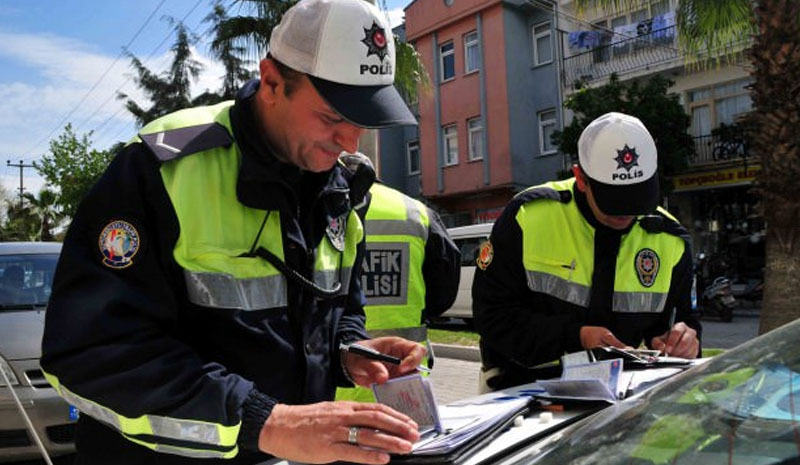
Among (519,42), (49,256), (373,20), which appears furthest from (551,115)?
(373,20)

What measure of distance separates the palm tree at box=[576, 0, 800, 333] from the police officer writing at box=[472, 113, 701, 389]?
5206 mm

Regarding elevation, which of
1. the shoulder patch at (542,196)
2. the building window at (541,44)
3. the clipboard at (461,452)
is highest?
the building window at (541,44)

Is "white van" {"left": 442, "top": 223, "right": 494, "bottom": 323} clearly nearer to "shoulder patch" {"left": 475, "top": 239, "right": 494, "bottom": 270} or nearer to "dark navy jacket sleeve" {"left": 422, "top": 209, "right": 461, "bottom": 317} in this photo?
"dark navy jacket sleeve" {"left": 422, "top": 209, "right": 461, "bottom": 317}

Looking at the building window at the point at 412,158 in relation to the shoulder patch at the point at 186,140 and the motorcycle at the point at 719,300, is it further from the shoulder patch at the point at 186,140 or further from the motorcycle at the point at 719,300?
the shoulder patch at the point at 186,140

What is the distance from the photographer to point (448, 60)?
2150cm

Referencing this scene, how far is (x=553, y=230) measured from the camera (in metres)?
2.48

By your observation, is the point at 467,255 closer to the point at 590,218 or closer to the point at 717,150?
the point at 717,150

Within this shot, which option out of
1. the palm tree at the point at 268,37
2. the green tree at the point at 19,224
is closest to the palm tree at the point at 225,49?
the palm tree at the point at 268,37

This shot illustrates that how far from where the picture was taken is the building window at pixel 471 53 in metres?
20.5

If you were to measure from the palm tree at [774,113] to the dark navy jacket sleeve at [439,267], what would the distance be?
521 cm

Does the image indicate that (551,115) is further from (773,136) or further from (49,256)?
(49,256)

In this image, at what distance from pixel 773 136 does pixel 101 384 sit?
779cm

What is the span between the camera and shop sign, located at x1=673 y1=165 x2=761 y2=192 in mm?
15297

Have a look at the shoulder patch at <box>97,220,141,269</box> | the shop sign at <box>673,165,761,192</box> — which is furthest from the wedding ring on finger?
the shop sign at <box>673,165,761,192</box>
